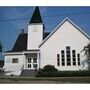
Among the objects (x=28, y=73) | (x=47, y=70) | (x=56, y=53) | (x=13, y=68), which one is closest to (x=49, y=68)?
(x=47, y=70)

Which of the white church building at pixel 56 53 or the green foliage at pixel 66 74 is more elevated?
the white church building at pixel 56 53

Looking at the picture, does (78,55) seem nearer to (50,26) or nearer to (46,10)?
(50,26)

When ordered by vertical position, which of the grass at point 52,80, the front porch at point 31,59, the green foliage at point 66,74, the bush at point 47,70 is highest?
the front porch at point 31,59

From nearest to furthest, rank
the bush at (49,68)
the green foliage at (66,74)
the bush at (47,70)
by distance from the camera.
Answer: the green foliage at (66,74) → the bush at (47,70) → the bush at (49,68)

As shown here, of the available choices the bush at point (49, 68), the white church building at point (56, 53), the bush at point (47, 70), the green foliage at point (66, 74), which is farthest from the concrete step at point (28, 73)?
the green foliage at point (66, 74)

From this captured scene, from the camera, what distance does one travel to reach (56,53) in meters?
21.4

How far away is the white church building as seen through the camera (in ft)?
69.0

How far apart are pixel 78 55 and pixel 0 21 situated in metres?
5.76

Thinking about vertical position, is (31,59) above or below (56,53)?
below

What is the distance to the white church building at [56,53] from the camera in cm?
2103

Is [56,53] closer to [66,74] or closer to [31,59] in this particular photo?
[31,59]

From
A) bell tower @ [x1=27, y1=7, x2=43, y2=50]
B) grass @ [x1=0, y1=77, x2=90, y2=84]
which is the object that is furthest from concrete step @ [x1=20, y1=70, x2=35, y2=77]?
bell tower @ [x1=27, y1=7, x2=43, y2=50]

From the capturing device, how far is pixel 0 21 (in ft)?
57.8

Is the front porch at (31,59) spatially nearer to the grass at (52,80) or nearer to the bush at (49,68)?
the bush at (49,68)
